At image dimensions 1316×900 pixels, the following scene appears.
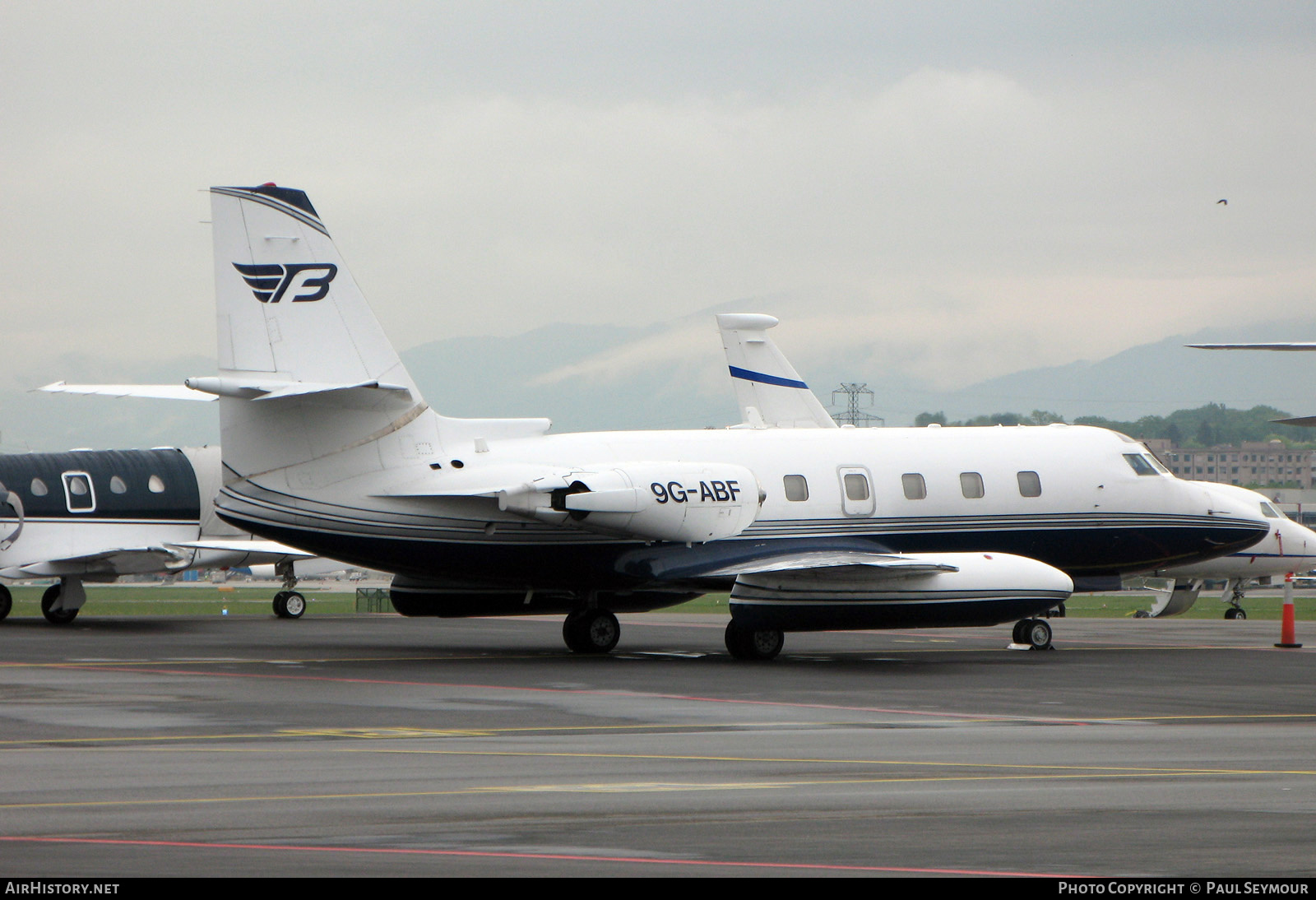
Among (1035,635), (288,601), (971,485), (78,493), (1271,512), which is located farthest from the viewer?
(288,601)

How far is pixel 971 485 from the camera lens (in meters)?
28.0

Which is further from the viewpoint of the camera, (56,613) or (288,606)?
(288,606)

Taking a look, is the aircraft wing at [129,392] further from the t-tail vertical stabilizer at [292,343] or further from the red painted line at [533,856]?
the red painted line at [533,856]

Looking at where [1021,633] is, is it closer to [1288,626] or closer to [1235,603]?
[1288,626]

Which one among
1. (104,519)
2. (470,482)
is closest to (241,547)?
(104,519)

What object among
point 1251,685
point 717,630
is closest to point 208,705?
point 1251,685

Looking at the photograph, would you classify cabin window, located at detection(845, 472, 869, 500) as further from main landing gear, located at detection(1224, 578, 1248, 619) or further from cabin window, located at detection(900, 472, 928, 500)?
main landing gear, located at detection(1224, 578, 1248, 619)

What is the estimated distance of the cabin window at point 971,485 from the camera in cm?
2798

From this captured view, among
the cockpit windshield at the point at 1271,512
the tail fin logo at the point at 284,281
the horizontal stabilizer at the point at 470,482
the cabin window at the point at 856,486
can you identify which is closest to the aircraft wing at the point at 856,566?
the cabin window at the point at 856,486

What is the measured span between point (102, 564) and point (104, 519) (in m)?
1.40

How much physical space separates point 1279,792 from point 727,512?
46.1 ft

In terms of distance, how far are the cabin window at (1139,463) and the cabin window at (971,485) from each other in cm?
332

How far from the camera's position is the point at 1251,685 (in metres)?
21.9

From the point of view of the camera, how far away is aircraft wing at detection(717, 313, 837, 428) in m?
42.5
